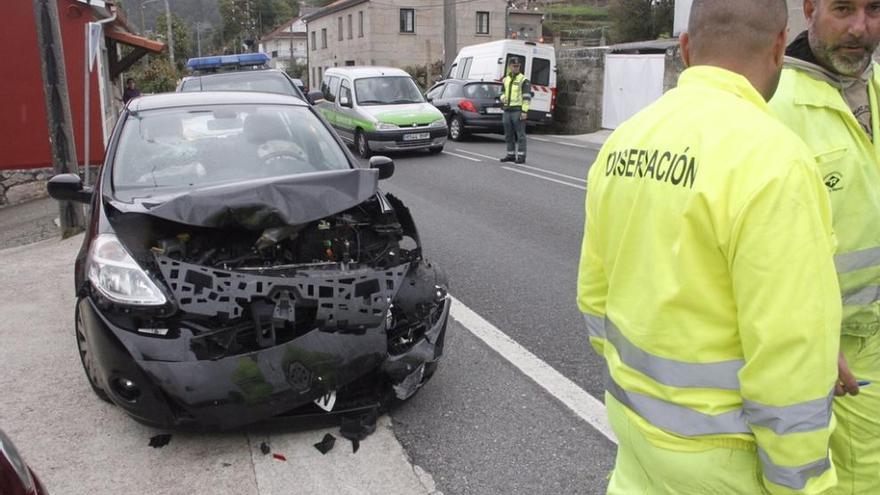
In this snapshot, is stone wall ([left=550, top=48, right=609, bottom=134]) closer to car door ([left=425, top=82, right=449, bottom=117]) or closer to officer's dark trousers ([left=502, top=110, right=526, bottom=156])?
car door ([left=425, top=82, right=449, bottom=117])

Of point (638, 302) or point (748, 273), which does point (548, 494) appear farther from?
point (748, 273)

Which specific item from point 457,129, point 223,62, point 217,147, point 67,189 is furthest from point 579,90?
point 67,189

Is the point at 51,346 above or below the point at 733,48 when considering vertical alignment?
below

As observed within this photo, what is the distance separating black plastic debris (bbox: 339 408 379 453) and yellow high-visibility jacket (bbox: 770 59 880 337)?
7.30 ft

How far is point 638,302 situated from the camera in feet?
5.39

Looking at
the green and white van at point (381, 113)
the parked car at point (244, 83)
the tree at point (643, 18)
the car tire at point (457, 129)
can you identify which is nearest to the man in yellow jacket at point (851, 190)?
the parked car at point (244, 83)

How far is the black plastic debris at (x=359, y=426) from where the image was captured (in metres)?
3.53

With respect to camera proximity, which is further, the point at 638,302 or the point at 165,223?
the point at 165,223

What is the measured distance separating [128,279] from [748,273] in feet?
9.44

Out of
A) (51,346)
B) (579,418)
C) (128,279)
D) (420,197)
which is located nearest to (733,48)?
(579,418)

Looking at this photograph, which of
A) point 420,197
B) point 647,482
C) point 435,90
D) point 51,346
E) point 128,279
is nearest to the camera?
Result: point 647,482

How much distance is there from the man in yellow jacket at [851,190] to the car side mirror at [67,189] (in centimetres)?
406

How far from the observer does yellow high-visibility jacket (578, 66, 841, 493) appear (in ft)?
4.54

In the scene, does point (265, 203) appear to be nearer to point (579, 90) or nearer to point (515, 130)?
point (515, 130)
